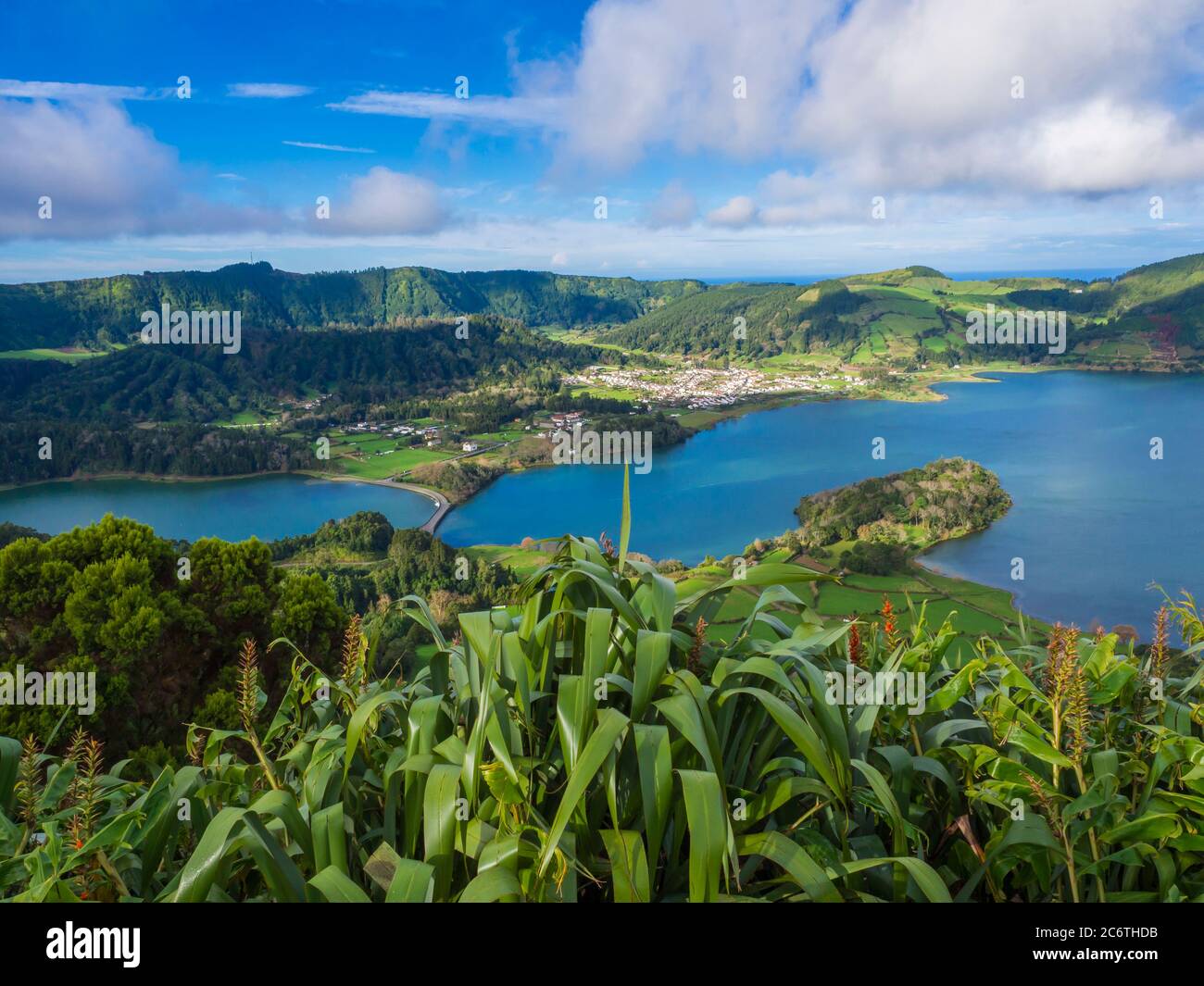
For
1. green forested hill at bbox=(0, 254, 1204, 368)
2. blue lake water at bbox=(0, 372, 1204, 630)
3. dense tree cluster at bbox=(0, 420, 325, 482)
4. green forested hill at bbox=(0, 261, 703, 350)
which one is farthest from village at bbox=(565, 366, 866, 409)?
green forested hill at bbox=(0, 261, 703, 350)

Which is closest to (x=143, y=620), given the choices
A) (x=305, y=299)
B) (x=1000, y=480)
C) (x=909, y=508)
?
(x=909, y=508)

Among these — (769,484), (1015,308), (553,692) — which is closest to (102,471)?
(769,484)

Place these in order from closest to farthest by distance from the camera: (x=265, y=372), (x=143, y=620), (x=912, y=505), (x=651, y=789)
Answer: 1. (x=651, y=789)
2. (x=143, y=620)
3. (x=912, y=505)
4. (x=265, y=372)

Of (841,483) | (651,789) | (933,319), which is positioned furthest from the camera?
(933,319)

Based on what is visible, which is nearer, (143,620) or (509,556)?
(143,620)

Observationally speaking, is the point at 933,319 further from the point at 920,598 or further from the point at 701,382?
the point at 920,598

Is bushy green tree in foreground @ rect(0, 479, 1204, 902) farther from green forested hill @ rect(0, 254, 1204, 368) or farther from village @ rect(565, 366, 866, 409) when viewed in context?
green forested hill @ rect(0, 254, 1204, 368)

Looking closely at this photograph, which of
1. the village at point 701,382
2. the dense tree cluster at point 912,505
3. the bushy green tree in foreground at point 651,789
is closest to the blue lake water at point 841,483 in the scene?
the dense tree cluster at point 912,505
